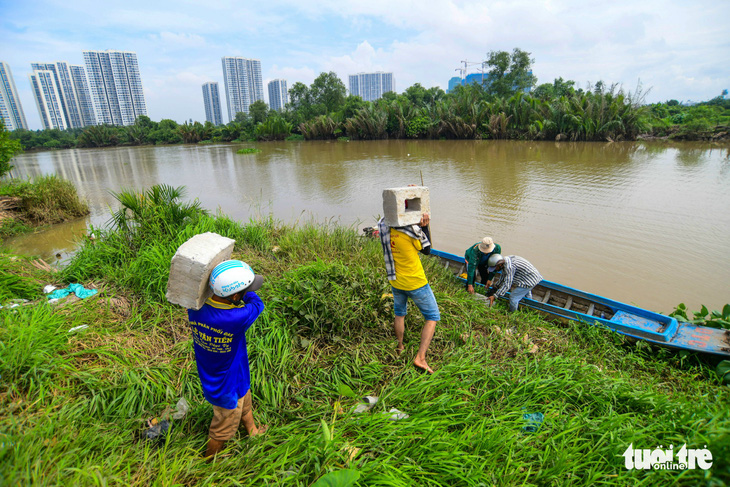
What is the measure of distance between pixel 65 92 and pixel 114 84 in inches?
504

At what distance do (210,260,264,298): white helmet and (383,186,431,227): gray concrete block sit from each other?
50.0 inches

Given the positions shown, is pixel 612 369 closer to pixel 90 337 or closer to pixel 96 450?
pixel 96 450

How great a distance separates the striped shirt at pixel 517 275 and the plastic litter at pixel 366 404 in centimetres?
246

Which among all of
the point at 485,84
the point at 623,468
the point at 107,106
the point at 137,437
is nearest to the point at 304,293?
the point at 137,437

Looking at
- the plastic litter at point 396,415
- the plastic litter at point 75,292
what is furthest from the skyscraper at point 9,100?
the plastic litter at point 396,415

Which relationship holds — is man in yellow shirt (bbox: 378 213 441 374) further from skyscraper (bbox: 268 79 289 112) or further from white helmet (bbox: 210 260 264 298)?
skyscraper (bbox: 268 79 289 112)

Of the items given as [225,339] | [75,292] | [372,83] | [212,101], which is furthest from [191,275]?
[372,83]

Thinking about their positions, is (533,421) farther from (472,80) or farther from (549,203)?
(472,80)

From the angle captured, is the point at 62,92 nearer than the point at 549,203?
No

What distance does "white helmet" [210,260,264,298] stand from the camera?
185 cm

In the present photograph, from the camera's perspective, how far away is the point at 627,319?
3.95 meters

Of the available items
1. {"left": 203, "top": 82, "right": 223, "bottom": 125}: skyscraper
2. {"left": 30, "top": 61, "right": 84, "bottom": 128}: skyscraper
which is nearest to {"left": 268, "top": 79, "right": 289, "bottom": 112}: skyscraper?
{"left": 203, "top": 82, "right": 223, "bottom": 125}: skyscraper

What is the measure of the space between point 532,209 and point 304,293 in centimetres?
811

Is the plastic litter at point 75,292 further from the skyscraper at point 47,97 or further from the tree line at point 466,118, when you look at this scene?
the skyscraper at point 47,97
